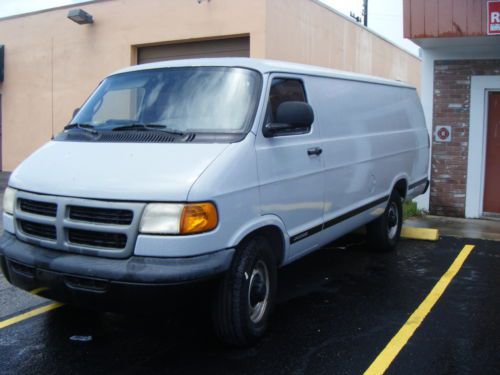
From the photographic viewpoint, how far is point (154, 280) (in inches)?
136

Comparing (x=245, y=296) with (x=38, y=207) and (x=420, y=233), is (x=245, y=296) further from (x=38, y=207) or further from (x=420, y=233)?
(x=420, y=233)

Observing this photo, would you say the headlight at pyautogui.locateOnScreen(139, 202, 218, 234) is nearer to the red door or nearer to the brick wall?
the brick wall

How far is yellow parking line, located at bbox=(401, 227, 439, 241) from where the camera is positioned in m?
7.87

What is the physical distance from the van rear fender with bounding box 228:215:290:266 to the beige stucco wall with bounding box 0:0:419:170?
7979mm

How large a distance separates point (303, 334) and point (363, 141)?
7.83 feet

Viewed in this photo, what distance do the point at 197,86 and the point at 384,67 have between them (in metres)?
17.1

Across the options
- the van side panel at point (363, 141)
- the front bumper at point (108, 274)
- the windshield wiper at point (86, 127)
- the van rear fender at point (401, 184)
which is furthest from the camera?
the van rear fender at point (401, 184)

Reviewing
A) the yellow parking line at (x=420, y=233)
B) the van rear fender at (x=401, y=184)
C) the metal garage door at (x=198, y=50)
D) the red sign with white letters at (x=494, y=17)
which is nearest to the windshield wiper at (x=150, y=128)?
the van rear fender at (x=401, y=184)

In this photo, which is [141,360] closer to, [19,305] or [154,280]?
[154,280]

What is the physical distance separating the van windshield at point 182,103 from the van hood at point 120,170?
1.03ft

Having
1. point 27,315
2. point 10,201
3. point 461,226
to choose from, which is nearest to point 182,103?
point 10,201

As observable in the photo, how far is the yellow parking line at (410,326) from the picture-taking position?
152 inches

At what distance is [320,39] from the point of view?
14.3 m

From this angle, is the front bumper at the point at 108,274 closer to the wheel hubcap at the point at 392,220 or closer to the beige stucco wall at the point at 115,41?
the wheel hubcap at the point at 392,220
